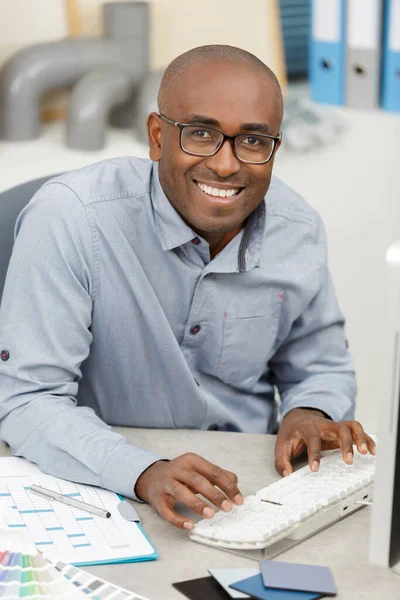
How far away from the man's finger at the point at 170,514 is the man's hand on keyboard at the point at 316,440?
0.67 feet

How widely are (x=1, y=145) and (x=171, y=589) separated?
1.63m

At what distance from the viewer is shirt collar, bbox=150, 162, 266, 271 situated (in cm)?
154

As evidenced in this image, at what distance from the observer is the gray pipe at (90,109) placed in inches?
96.2

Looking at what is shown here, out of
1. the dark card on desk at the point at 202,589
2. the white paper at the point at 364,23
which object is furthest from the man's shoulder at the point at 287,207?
the white paper at the point at 364,23

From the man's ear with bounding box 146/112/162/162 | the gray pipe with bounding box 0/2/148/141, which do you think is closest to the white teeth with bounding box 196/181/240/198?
the man's ear with bounding box 146/112/162/162

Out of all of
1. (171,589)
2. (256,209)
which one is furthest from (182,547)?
(256,209)

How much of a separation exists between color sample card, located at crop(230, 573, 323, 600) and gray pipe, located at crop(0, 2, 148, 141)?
164 cm

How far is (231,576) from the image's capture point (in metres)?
1.08

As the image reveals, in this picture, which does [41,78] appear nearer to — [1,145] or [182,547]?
[1,145]

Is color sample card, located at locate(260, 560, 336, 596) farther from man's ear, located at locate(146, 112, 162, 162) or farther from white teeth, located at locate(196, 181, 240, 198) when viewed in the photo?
man's ear, located at locate(146, 112, 162, 162)

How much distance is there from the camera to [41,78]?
2.44 m

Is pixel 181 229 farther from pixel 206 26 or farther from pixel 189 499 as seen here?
pixel 206 26

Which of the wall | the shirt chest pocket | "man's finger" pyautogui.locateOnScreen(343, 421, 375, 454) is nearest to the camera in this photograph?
"man's finger" pyautogui.locateOnScreen(343, 421, 375, 454)

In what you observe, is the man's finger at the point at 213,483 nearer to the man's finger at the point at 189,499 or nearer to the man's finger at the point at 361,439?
the man's finger at the point at 189,499
